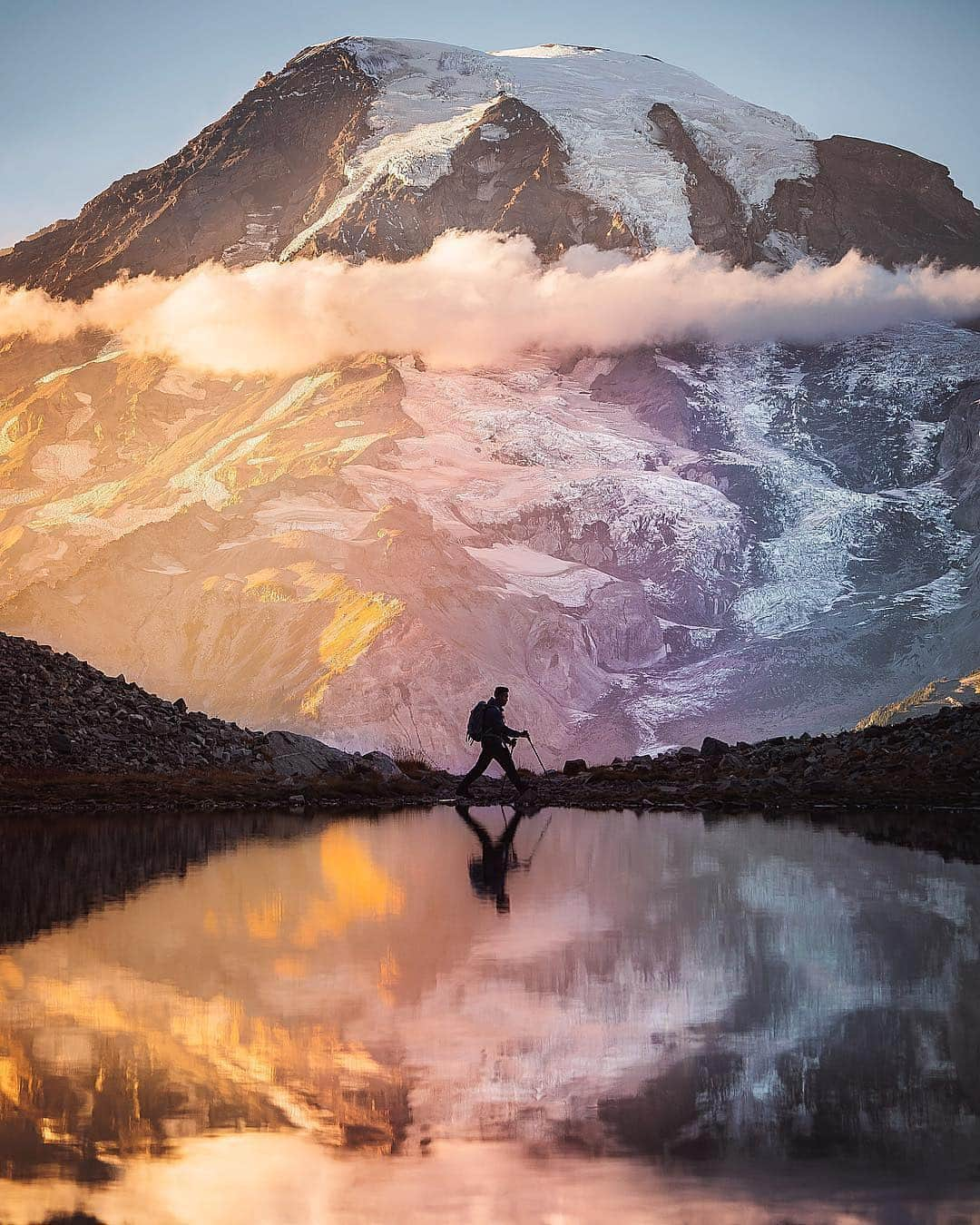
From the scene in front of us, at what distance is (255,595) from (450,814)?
114m

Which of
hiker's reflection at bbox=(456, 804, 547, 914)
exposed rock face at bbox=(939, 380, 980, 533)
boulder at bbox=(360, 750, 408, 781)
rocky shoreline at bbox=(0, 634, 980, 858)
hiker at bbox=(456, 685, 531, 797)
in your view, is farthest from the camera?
exposed rock face at bbox=(939, 380, 980, 533)

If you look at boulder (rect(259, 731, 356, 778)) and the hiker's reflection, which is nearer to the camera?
the hiker's reflection

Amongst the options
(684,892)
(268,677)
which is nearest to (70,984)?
(684,892)

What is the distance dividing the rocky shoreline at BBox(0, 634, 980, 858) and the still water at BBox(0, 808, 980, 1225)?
30.4 feet

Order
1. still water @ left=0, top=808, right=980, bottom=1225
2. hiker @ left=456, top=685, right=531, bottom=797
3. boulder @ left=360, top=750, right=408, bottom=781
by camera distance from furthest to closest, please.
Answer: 1. boulder @ left=360, top=750, right=408, bottom=781
2. hiker @ left=456, top=685, right=531, bottom=797
3. still water @ left=0, top=808, right=980, bottom=1225

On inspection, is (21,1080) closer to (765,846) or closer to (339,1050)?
(339,1050)

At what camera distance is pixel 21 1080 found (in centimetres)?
652

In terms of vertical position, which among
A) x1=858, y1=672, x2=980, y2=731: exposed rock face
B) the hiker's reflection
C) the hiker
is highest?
x1=858, y1=672, x2=980, y2=731: exposed rock face

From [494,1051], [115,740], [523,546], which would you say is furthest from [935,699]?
[494,1051]

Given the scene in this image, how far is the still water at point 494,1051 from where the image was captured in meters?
5.18

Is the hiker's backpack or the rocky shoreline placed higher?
the hiker's backpack

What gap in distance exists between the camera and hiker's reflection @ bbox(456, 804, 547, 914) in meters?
13.1

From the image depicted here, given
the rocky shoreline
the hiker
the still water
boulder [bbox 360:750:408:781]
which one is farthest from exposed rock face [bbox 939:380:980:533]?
the still water

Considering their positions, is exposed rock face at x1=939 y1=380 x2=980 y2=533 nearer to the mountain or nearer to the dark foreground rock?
the mountain
